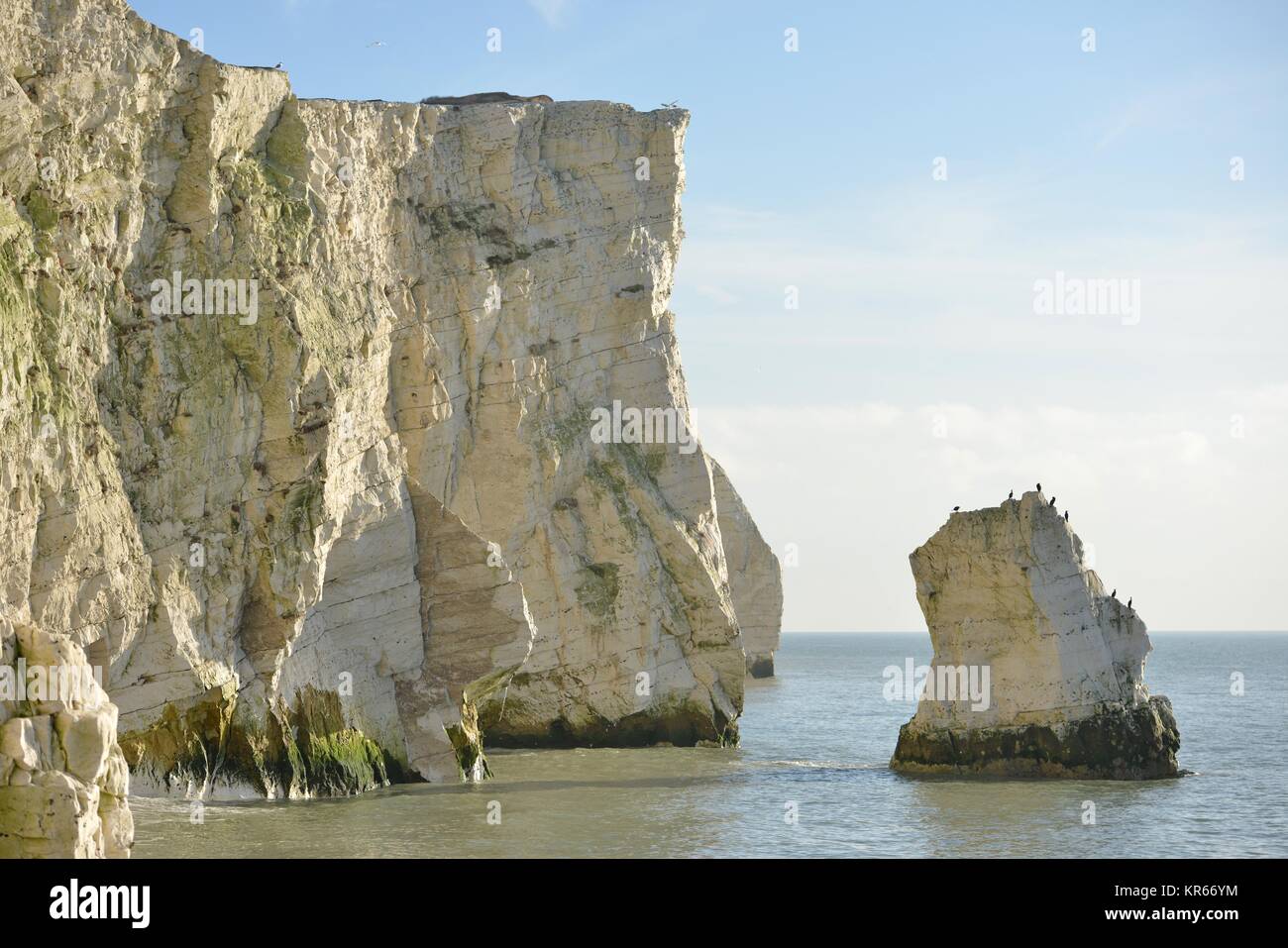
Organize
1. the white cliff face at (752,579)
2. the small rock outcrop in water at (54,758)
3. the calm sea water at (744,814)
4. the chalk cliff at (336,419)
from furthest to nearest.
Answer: the white cliff face at (752,579)
the chalk cliff at (336,419)
the calm sea water at (744,814)
the small rock outcrop in water at (54,758)

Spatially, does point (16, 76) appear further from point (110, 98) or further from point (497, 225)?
point (497, 225)

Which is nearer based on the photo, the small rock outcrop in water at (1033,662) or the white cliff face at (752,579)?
the small rock outcrop in water at (1033,662)

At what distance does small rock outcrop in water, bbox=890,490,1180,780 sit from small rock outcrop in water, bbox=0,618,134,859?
2488 cm

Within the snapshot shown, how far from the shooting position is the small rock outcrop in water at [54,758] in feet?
59.6

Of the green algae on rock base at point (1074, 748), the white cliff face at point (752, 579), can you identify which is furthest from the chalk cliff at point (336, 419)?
the white cliff face at point (752, 579)

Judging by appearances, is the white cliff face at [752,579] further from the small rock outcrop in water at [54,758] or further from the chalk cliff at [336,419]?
the small rock outcrop in water at [54,758]

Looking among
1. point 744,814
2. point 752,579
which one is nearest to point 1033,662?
point 744,814

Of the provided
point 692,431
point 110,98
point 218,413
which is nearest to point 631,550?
point 692,431

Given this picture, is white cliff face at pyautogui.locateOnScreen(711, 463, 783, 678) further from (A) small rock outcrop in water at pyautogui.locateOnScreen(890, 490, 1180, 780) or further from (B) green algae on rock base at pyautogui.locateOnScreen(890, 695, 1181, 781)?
(B) green algae on rock base at pyautogui.locateOnScreen(890, 695, 1181, 781)

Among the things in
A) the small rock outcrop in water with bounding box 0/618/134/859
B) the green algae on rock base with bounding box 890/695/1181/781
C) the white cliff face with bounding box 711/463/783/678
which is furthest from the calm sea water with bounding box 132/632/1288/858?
the white cliff face with bounding box 711/463/783/678

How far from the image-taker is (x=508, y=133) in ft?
162

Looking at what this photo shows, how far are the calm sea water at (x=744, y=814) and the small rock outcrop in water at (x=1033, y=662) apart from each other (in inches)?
38.3

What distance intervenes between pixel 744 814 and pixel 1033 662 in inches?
352
